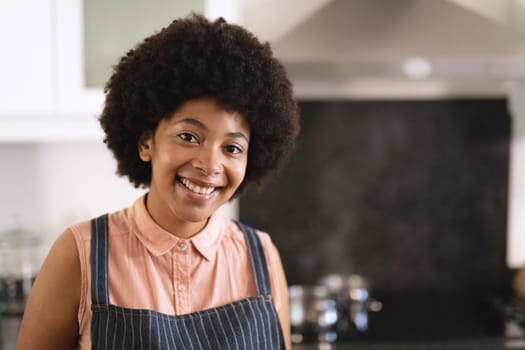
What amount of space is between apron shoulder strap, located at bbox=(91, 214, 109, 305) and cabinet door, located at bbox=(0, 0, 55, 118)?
0.73 meters

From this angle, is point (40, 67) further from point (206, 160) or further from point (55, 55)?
point (206, 160)

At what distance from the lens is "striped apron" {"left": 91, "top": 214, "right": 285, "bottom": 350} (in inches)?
31.9

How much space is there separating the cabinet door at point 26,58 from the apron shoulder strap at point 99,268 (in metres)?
0.73

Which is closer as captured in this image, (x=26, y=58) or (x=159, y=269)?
(x=159, y=269)

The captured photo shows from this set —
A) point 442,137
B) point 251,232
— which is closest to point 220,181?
point 251,232

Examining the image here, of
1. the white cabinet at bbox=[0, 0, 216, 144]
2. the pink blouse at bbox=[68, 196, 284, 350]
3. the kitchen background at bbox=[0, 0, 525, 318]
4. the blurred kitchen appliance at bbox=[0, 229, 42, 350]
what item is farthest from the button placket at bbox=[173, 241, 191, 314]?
the blurred kitchen appliance at bbox=[0, 229, 42, 350]

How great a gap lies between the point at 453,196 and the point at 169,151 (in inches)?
55.6

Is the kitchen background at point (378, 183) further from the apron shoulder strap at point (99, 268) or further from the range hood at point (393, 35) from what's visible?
the apron shoulder strap at point (99, 268)

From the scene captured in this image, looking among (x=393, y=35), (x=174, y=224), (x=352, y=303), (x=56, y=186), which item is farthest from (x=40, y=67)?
(x=352, y=303)

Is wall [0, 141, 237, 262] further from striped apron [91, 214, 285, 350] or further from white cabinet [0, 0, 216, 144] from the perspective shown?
striped apron [91, 214, 285, 350]

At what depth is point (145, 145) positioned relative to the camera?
83 centimetres

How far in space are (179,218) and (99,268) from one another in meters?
0.13

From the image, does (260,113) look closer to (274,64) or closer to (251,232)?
(274,64)

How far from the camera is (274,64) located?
0.81 metres
